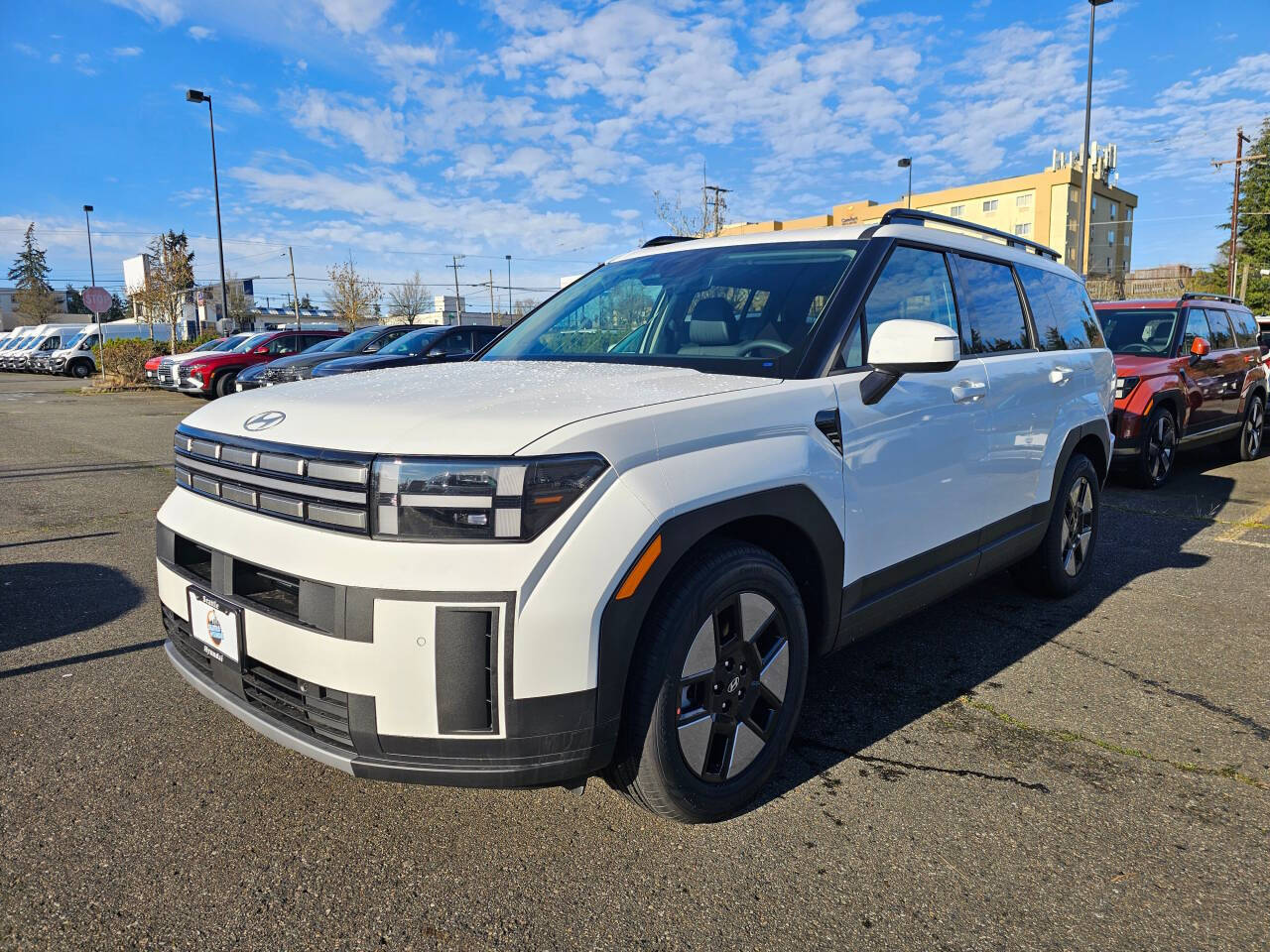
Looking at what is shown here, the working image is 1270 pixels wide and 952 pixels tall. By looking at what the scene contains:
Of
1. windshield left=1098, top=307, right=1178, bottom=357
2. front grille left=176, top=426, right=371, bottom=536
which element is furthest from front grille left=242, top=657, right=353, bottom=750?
windshield left=1098, top=307, right=1178, bottom=357

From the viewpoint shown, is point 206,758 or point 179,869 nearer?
point 179,869

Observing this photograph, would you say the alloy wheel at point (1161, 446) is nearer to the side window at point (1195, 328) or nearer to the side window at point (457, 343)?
the side window at point (1195, 328)

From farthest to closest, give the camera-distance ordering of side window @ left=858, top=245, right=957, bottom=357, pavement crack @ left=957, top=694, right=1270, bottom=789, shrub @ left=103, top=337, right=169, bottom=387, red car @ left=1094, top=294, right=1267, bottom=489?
shrub @ left=103, top=337, right=169, bottom=387, red car @ left=1094, top=294, right=1267, bottom=489, side window @ left=858, top=245, right=957, bottom=357, pavement crack @ left=957, top=694, right=1270, bottom=789

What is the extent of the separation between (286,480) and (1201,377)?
9325 mm

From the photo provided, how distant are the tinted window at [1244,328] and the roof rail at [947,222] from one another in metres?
6.52

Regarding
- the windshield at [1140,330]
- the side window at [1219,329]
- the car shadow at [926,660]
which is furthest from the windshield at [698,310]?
the side window at [1219,329]

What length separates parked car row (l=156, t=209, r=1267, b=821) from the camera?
6.73 feet

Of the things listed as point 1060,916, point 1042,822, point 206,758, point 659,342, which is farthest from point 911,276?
point 206,758

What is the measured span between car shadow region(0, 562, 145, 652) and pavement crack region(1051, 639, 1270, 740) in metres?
4.75

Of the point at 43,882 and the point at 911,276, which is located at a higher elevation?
the point at 911,276

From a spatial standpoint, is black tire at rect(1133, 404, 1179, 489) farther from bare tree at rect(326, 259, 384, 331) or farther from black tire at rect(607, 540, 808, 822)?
bare tree at rect(326, 259, 384, 331)

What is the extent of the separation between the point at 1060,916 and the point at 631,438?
164 cm

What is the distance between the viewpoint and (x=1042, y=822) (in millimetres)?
2611

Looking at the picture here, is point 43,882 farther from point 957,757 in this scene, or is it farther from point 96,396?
point 96,396
